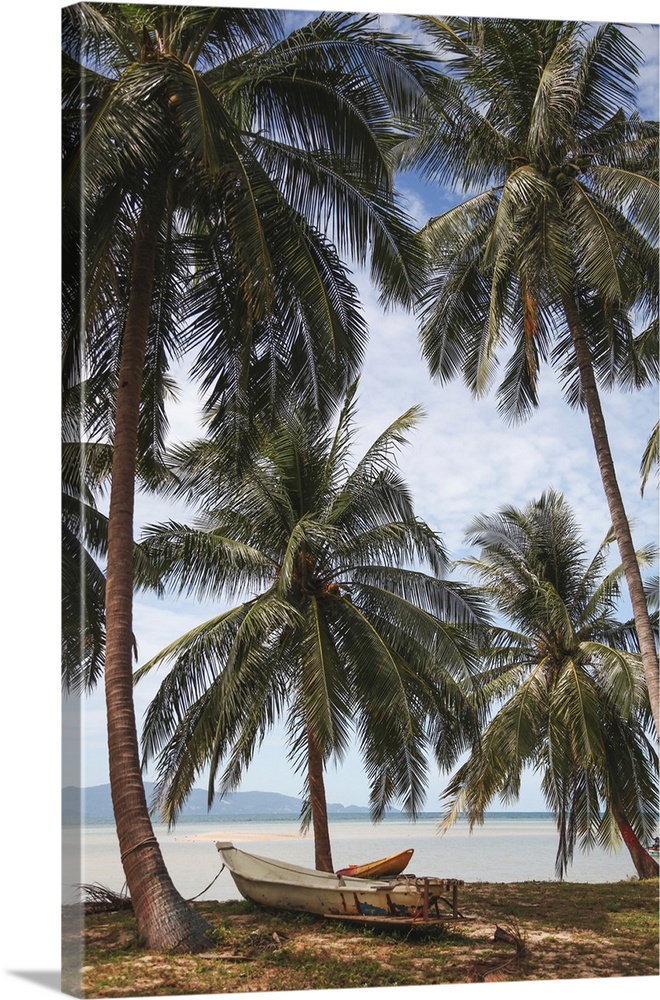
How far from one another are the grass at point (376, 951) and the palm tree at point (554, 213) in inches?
53.5

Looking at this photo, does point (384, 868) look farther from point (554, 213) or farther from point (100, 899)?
point (554, 213)

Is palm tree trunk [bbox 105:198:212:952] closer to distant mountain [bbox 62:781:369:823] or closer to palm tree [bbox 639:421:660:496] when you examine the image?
distant mountain [bbox 62:781:369:823]

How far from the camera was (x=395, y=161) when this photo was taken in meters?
7.23

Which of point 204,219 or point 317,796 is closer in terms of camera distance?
point 204,219

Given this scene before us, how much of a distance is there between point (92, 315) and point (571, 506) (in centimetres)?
367

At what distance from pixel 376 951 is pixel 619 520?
10.3 feet

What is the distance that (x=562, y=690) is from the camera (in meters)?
9.18

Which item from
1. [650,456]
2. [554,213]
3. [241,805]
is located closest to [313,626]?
[241,805]

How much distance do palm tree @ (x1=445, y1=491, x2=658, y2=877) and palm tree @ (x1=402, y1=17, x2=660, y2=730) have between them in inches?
37.4

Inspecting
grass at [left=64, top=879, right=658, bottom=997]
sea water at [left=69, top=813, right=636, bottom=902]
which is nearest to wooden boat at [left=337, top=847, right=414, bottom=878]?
sea water at [left=69, top=813, right=636, bottom=902]

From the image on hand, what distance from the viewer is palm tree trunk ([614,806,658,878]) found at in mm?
7388

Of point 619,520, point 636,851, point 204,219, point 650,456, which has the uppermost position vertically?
point 204,219
